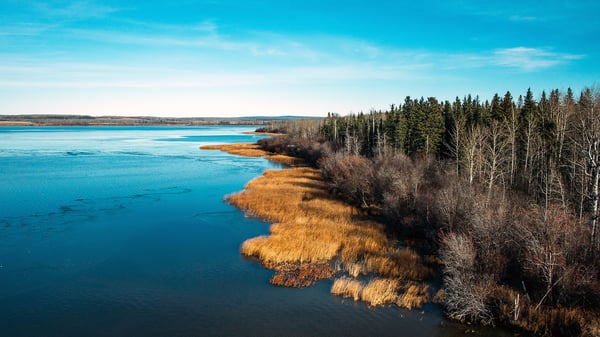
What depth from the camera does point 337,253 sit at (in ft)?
85.1

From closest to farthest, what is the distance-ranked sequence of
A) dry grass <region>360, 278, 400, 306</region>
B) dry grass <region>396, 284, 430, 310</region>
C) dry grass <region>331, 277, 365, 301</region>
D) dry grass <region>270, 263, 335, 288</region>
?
dry grass <region>396, 284, 430, 310</region> < dry grass <region>360, 278, 400, 306</region> < dry grass <region>331, 277, 365, 301</region> < dry grass <region>270, 263, 335, 288</region>

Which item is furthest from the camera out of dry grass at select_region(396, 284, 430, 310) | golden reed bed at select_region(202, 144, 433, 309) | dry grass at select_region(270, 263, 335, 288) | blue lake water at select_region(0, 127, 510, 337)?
dry grass at select_region(270, 263, 335, 288)

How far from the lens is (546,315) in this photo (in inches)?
657

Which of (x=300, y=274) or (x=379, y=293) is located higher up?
(x=379, y=293)

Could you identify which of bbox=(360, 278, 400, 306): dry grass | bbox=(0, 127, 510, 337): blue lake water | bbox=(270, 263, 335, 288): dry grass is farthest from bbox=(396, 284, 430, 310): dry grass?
bbox=(270, 263, 335, 288): dry grass

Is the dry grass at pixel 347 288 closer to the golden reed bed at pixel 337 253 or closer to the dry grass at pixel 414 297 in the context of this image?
the golden reed bed at pixel 337 253

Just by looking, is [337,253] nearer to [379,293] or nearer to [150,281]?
[379,293]

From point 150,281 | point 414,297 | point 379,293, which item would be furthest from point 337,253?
point 150,281

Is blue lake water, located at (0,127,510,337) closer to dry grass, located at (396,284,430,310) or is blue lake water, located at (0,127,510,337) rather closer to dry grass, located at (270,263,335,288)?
dry grass, located at (396,284,430,310)

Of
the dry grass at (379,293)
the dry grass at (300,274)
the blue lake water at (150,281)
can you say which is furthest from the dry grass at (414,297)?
the dry grass at (300,274)

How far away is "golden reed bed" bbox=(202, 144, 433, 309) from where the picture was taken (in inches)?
792

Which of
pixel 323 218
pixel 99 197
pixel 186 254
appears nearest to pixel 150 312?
pixel 186 254

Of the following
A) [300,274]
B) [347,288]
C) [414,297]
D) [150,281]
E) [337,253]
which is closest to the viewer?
[414,297]

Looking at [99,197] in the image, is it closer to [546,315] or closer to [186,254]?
[186,254]
